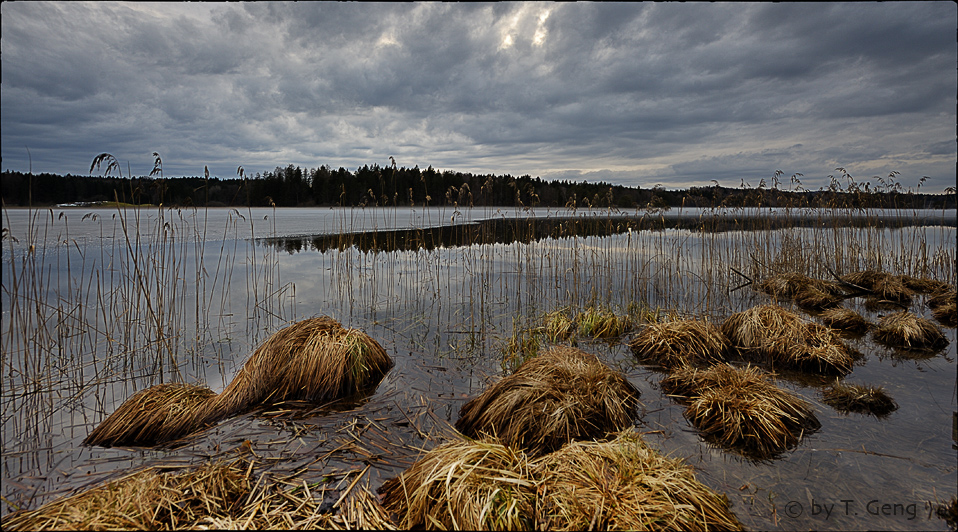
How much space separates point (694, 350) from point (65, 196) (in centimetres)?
1417

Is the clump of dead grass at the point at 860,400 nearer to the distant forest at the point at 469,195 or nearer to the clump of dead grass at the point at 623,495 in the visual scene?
the clump of dead grass at the point at 623,495

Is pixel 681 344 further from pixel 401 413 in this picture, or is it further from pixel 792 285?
pixel 792 285

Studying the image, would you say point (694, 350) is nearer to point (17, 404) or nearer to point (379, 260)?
point (17, 404)

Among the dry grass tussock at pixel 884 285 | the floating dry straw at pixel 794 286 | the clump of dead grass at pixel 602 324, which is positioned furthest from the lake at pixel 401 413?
the floating dry straw at pixel 794 286

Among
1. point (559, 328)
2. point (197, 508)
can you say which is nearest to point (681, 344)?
point (559, 328)

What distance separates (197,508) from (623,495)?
2.98 m

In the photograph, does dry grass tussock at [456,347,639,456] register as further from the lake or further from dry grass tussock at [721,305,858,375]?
dry grass tussock at [721,305,858,375]

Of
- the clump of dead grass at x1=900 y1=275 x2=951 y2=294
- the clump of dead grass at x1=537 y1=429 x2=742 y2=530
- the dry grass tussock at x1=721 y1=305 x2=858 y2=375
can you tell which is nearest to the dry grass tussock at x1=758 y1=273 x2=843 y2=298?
the clump of dead grass at x1=900 y1=275 x2=951 y2=294

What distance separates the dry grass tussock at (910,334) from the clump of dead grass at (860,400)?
2.87m

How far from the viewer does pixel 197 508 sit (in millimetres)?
2840

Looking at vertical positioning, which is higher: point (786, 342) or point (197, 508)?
point (786, 342)


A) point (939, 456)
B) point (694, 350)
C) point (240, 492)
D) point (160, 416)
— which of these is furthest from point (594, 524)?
point (694, 350)

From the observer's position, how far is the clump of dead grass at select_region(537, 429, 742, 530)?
2.71 m

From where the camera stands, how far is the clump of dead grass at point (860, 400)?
4891 mm
